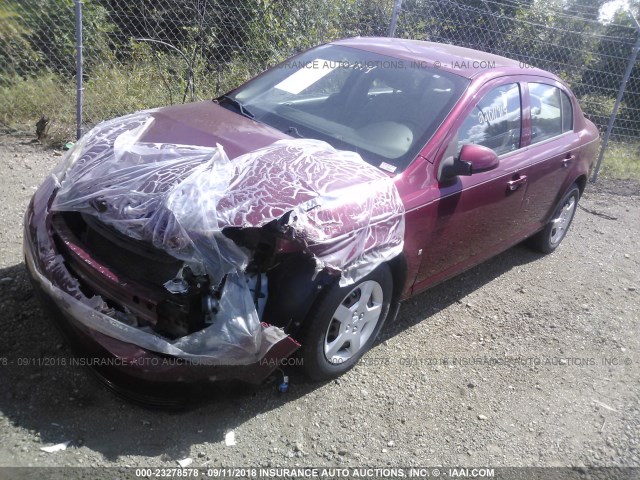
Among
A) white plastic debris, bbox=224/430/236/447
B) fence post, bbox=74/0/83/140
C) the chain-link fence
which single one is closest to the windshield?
white plastic debris, bbox=224/430/236/447

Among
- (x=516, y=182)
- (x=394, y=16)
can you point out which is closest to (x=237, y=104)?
(x=516, y=182)

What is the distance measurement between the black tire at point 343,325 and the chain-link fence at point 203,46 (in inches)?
168

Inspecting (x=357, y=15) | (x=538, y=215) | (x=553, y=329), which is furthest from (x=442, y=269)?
(x=357, y=15)

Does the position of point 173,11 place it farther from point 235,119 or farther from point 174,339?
point 174,339

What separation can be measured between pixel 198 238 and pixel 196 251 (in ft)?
0.19

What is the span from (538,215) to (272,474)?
3.26m

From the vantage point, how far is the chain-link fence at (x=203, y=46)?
643cm

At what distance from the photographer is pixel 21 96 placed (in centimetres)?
648

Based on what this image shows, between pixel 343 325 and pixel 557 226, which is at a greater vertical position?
pixel 343 325

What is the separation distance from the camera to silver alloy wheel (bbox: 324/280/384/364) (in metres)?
3.12

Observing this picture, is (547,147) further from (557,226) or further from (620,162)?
(620,162)

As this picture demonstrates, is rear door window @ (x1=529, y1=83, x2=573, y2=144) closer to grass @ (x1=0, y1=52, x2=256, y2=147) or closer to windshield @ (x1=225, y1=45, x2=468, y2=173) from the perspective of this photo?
windshield @ (x1=225, y1=45, x2=468, y2=173)

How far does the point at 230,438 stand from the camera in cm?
283

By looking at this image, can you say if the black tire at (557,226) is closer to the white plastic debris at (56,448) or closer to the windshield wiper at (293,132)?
the windshield wiper at (293,132)
